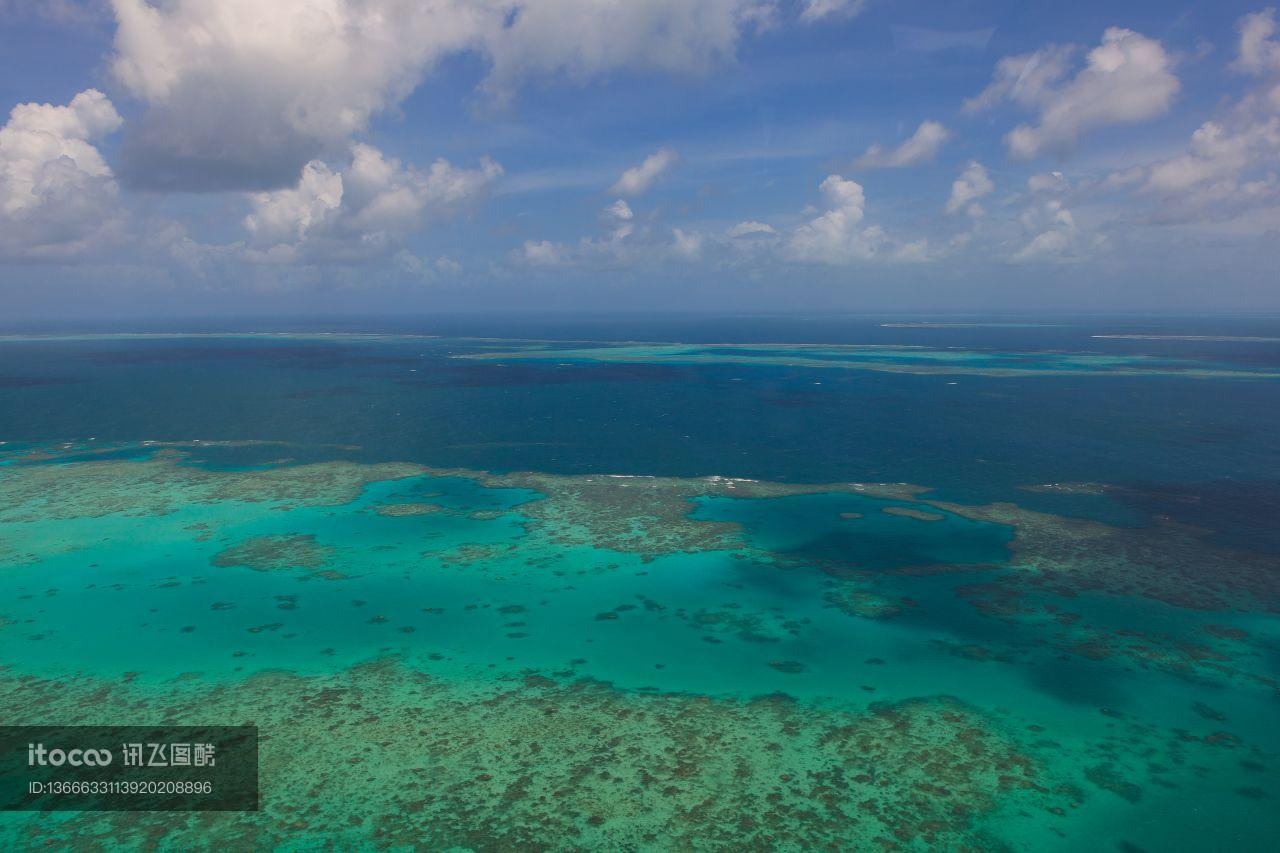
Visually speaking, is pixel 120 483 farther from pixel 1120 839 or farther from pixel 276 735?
pixel 1120 839

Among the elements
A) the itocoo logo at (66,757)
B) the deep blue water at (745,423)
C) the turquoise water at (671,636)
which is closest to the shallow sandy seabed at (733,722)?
the turquoise water at (671,636)

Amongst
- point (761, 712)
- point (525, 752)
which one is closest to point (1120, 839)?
point (761, 712)

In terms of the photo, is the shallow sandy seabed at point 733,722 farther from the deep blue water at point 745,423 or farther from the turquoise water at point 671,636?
the deep blue water at point 745,423

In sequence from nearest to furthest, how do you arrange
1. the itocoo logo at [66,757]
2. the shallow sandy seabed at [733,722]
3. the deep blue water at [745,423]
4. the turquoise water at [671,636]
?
the shallow sandy seabed at [733,722] → the turquoise water at [671,636] → the itocoo logo at [66,757] → the deep blue water at [745,423]

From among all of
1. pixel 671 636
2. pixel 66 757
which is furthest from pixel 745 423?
pixel 66 757

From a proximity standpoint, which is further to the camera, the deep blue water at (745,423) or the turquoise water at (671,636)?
the deep blue water at (745,423)

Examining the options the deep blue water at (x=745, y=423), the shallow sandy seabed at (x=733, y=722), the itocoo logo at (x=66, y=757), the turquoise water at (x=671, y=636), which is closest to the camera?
the shallow sandy seabed at (x=733, y=722)

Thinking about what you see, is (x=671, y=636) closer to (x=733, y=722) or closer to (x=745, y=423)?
(x=733, y=722)
